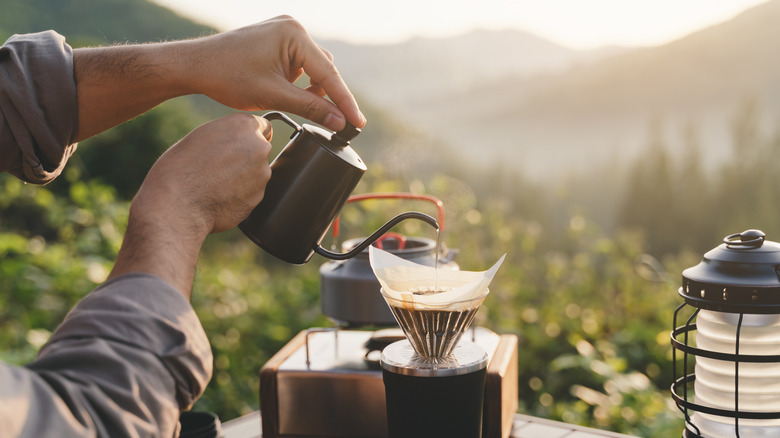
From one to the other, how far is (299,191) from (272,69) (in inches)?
8.7

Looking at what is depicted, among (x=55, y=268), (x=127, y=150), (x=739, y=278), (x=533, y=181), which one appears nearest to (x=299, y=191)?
(x=739, y=278)

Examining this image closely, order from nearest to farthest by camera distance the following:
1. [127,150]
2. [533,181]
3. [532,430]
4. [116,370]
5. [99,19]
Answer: [116,370], [532,430], [533,181], [127,150], [99,19]

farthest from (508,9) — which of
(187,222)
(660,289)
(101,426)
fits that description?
(101,426)

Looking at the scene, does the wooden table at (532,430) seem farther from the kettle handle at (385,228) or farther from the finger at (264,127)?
the finger at (264,127)

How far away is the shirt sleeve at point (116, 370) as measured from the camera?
56 centimetres

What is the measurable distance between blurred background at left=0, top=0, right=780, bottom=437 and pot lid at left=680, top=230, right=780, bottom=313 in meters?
0.95

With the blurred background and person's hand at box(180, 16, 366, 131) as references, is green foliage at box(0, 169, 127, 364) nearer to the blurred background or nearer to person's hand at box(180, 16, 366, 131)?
the blurred background

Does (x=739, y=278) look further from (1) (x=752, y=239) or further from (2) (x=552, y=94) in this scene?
(2) (x=552, y=94)

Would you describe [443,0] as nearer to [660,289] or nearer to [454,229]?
[454,229]

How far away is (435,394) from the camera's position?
930 millimetres

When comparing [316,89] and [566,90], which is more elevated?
[316,89]

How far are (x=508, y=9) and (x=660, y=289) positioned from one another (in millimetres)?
1693

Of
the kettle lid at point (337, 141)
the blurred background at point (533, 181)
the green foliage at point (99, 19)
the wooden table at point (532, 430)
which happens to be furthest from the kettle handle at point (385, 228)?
the green foliage at point (99, 19)

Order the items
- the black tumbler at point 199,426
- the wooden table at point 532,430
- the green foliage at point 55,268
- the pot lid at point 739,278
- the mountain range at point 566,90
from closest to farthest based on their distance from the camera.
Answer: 1. the pot lid at point 739,278
2. the black tumbler at point 199,426
3. the wooden table at point 532,430
4. the green foliage at point 55,268
5. the mountain range at point 566,90
